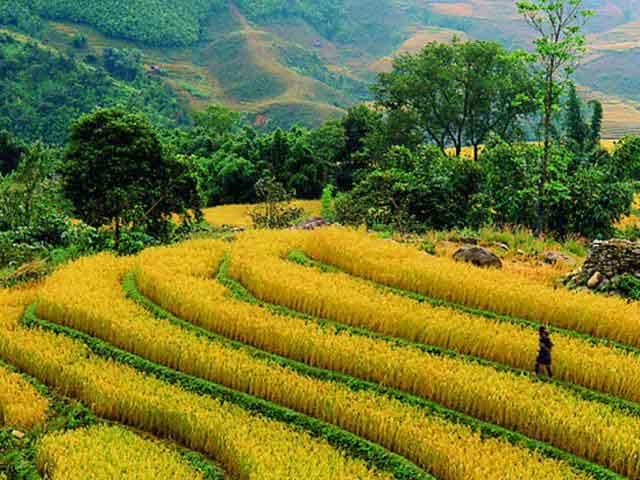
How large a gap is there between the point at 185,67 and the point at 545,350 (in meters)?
141

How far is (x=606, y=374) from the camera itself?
9461mm

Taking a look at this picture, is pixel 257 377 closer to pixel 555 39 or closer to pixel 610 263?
pixel 610 263

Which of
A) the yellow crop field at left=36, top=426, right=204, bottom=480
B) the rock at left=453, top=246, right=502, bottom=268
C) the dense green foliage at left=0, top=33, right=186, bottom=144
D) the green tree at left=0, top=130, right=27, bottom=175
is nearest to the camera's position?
the yellow crop field at left=36, top=426, right=204, bottom=480

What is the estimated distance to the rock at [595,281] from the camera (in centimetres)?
1270

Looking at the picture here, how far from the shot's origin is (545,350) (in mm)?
9477

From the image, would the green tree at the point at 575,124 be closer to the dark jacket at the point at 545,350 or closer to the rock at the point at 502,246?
the rock at the point at 502,246

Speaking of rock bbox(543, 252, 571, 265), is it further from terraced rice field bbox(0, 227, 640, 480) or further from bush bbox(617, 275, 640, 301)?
terraced rice field bbox(0, 227, 640, 480)

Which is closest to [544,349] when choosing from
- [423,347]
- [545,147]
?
[423,347]

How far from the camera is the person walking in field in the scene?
9352mm

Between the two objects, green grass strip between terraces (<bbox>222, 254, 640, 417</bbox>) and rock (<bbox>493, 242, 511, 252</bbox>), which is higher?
rock (<bbox>493, 242, 511, 252</bbox>)

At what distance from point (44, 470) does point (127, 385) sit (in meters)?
1.94

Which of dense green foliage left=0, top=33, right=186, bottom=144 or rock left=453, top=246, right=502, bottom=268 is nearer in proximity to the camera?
rock left=453, top=246, right=502, bottom=268

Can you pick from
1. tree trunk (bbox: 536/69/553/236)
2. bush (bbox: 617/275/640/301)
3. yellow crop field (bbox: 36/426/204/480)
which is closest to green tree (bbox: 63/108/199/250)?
tree trunk (bbox: 536/69/553/236)

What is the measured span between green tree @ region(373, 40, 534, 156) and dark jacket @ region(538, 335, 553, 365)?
114 ft
